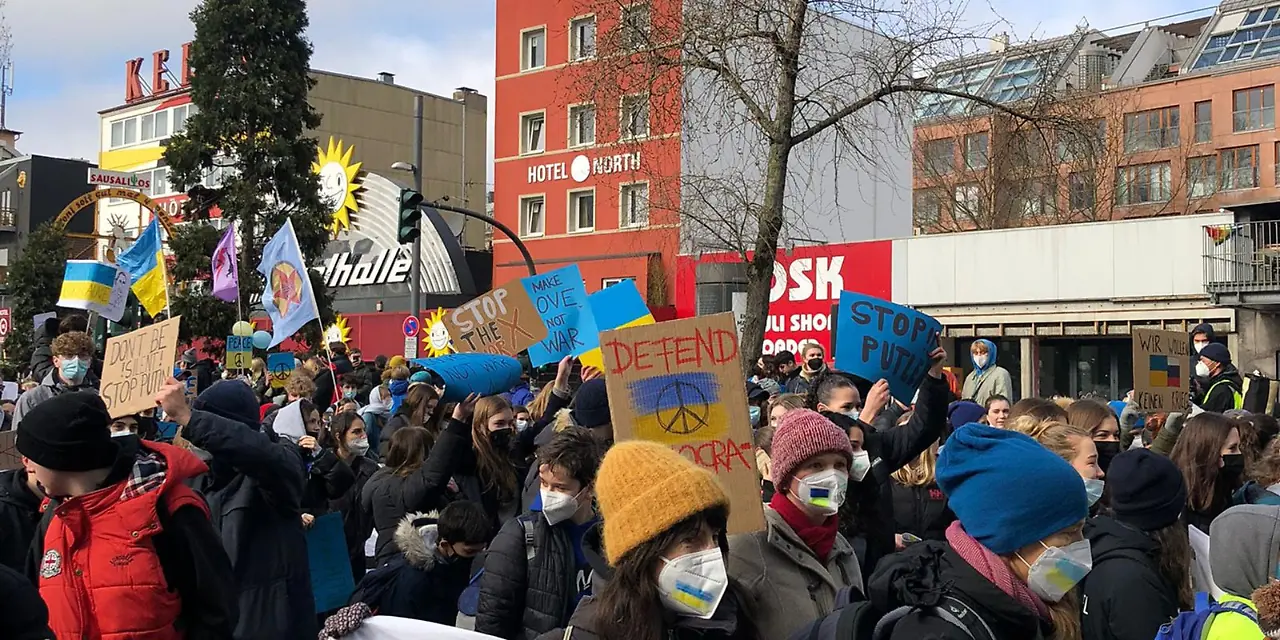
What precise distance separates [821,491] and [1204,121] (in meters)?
62.3

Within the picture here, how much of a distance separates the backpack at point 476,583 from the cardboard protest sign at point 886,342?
2.53m

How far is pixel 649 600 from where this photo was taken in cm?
324

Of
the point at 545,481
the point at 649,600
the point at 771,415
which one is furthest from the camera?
the point at 771,415

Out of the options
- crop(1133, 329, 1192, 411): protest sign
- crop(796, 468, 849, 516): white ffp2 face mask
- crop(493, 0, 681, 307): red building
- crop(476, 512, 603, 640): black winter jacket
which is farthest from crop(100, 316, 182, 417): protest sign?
crop(493, 0, 681, 307): red building

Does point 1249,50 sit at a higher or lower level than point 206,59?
higher

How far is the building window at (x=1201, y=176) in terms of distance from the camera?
5316 centimetres

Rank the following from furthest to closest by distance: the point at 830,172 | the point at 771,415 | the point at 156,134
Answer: the point at 156,134
the point at 830,172
the point at 771,415

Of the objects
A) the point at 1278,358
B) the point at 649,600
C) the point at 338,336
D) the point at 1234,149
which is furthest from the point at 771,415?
the point at 1234,149

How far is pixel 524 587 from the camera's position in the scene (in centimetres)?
459

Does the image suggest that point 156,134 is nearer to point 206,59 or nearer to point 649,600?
point 206,59

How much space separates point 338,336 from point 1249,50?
45.7m

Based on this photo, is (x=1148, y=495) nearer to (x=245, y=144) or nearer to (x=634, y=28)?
(x=634, y=28)

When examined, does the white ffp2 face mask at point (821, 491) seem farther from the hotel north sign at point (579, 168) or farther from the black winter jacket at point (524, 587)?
the hotel north sign at point (579, 168)

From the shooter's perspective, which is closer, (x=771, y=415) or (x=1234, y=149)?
(x=771, y=415)
